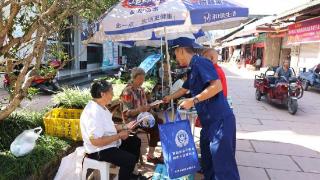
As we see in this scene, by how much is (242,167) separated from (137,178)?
174cm

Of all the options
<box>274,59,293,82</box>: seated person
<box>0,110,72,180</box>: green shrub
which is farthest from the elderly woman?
<box>274,59,293,82</box>: seated person

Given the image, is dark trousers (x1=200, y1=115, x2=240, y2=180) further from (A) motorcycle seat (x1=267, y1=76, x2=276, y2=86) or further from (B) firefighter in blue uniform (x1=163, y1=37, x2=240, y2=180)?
(A) motorcycle seat (x1=267, y1=76, x2=276, y2=86)

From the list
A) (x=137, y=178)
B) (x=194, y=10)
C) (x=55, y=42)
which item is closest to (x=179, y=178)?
(x=137, y=178)

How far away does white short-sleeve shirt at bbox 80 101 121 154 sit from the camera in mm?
3354

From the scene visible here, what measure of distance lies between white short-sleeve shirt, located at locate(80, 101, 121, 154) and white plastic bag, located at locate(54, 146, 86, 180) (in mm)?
171

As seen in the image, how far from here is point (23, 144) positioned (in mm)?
3613

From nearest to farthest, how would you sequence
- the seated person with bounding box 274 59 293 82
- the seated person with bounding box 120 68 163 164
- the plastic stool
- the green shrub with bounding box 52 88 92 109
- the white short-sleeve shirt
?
the white short-sleeve shirt
the plastic stool
the seated person with bounding box 120 68 163 164
the green shrub with bounding box 52 88 92 109
the seated person with bounding box 274 59 293 82

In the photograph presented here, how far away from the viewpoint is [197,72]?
3.50 metres

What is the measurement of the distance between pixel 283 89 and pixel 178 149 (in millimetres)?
7217

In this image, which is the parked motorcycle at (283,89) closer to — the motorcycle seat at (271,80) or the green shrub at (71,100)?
the motorcycle seat at (271,80)

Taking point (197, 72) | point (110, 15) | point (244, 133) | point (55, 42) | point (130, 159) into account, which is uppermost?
point (110, 15)

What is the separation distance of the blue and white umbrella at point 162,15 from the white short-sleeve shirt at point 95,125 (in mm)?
1164

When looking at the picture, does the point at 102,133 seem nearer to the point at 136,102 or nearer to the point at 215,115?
the point at 215,115

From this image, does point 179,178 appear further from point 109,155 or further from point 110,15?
point 110,15
